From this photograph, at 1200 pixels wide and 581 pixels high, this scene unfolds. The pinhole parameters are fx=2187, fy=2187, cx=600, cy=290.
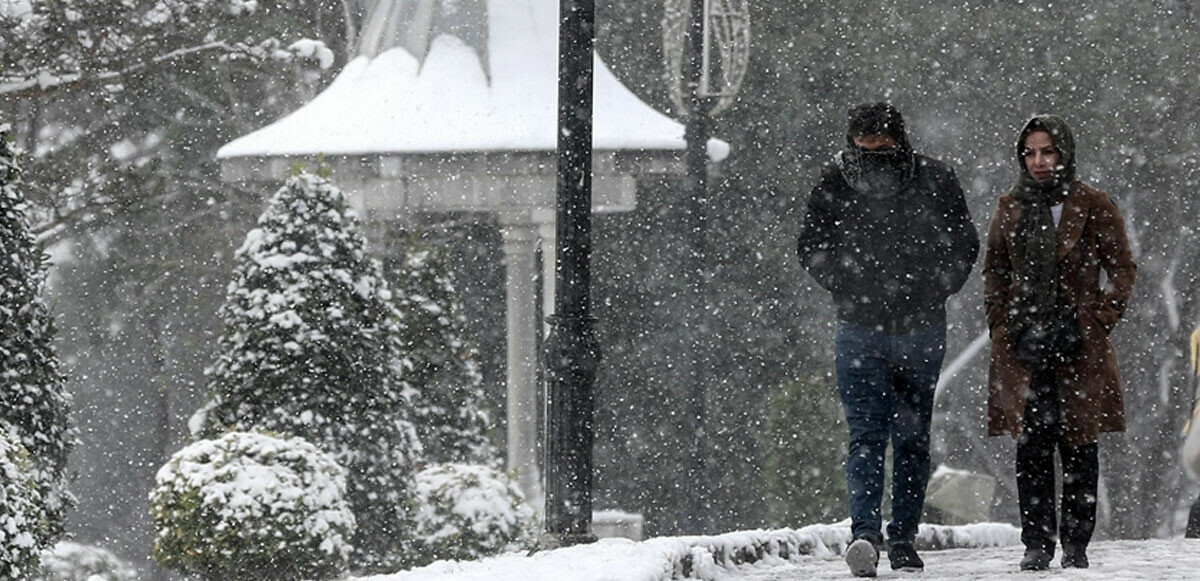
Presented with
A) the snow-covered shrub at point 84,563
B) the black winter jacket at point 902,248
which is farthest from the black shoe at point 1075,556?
the snow-covered shrub at point 84,563

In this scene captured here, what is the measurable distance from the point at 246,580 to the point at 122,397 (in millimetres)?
22799

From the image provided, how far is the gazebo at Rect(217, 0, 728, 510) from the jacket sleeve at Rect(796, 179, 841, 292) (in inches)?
335

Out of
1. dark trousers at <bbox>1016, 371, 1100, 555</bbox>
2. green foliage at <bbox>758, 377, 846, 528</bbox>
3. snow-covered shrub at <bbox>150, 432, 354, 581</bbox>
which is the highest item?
dark trousers at <bbox>1016, 371, 1100, 555</bbox>

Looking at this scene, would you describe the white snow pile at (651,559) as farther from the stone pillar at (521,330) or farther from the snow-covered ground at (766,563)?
the stone pillar at (521,330)

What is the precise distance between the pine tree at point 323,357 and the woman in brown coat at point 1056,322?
17.5 feet

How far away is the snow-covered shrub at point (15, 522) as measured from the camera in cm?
818

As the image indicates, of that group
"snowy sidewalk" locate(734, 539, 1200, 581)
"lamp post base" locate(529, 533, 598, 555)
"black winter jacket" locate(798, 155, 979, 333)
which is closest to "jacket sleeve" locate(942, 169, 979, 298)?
"black winter jacket" locate(798, 155, 979, 333)

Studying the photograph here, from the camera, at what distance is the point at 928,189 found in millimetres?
7348

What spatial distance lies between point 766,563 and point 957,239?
199 centimetres

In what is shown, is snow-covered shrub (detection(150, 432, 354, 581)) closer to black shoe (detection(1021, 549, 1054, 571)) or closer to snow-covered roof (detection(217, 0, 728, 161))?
black shoe (detection(1021, 549, 1054, 571))

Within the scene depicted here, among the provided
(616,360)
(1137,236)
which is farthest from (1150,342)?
(616,360)

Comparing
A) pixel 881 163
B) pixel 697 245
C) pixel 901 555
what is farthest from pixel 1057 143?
pixel 697 245

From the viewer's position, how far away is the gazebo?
16.8 metres

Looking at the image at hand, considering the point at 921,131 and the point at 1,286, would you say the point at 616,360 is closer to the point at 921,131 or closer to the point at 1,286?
the point at 921,131
